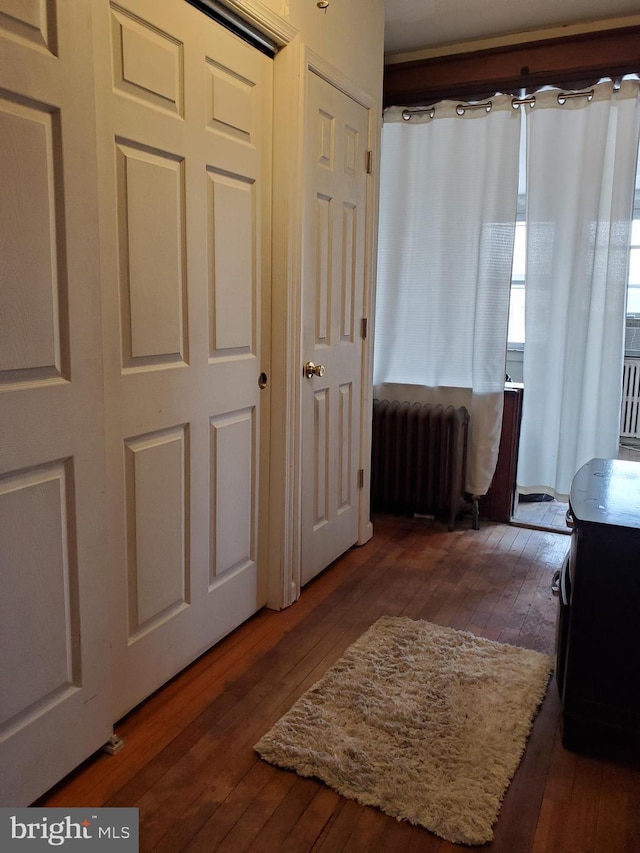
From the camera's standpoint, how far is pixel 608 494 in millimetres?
1889

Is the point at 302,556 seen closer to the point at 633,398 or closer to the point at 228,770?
the point at 228,770

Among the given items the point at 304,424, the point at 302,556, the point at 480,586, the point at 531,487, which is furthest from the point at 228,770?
the point at 531,487

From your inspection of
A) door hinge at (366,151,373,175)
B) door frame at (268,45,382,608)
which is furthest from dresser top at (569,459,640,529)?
door hinge at (366,151,373,175)

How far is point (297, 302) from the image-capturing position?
2449 mm

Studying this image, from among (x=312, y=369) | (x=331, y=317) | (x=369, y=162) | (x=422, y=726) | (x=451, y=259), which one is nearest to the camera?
(x=422, y=726)

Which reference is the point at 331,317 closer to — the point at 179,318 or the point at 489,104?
the point at 179,318

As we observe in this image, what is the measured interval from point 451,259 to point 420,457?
3.55 ft

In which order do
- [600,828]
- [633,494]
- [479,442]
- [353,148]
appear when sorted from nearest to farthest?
1. [600,828]
2. [633,494]
3. [353,148]
4. [479,442]

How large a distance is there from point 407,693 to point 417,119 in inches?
116

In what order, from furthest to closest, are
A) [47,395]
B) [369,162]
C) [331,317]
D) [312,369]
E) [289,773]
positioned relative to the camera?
[369,162]
[331,317]
[312,369]
[289,773]
[47,395]

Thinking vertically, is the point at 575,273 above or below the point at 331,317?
above

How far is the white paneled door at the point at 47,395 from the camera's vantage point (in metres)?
1.36

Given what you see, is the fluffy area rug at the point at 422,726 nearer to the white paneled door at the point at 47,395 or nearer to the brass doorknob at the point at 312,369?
the white paneled door at the point at 47,395

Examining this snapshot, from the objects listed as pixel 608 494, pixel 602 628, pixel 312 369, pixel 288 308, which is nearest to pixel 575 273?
pixel 312 369
